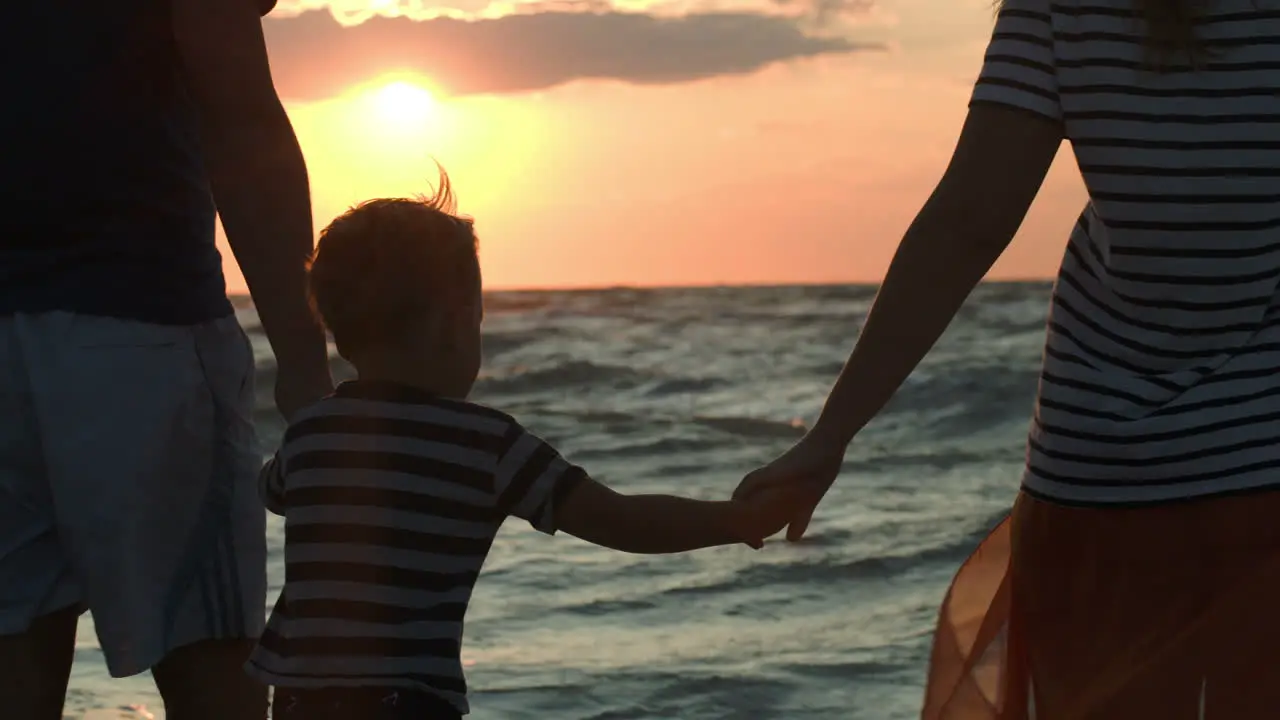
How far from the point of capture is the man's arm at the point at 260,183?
2.52m

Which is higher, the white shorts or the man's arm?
the man's arm

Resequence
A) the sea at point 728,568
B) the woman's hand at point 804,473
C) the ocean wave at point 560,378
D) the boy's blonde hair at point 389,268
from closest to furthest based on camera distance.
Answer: the woman's hand at point 804,473
the boy's blonde hair at point 389,268
the sea at point 728,568
the ocean wave at point 560,378

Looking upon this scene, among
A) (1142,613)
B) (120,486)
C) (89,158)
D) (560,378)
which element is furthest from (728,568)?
(560,378)

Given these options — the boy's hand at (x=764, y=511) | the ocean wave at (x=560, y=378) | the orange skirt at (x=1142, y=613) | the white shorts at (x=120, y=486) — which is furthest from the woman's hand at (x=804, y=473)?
the ocean wave at (x=560, y=378)

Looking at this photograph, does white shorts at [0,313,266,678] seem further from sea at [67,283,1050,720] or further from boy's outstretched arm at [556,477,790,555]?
sea at [67,283,1050,720]

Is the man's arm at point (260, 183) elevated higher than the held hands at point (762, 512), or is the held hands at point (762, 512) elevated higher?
the man's arm at point (260, 183)

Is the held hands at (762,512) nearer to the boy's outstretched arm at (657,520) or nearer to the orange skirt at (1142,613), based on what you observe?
the boy's outstretched arm at (657,520)

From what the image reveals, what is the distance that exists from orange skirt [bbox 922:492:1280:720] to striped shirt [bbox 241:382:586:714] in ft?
2.25

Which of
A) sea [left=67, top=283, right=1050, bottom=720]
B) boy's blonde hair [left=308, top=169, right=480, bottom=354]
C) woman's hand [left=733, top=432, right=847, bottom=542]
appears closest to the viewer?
woman's hand [left=733, top=432, right=847, bottom=542]

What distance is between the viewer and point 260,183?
2.56 metres

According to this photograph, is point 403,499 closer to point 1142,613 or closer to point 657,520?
point 657,520

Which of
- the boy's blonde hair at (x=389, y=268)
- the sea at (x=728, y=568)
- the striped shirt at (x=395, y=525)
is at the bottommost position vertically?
the sea at (x=728, y=568)

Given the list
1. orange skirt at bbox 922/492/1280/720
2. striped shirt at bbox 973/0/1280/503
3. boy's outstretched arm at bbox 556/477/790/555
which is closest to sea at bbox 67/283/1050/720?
boy's outstretched arm at bbox 556/477/790/555

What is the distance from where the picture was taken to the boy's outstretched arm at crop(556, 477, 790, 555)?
248cm
